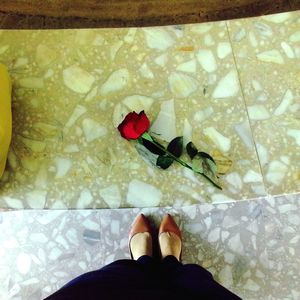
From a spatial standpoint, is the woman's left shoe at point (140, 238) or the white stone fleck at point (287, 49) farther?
the white stone fleck at point (287, 49)

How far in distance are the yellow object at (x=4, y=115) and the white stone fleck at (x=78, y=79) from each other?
0.61 feet

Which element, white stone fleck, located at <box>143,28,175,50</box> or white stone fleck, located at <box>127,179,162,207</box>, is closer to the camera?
white stone fleck, located at <box>127,179,162,207</box>

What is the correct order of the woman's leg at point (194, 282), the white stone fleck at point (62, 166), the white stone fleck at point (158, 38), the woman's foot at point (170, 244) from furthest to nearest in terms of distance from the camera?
1. the white stone fleck at point (158, 38)
2. the white stone fleck at point (62, 166)
3. the woman's foot at point (170, 244)
4. the woman's leg at point (194, 282)

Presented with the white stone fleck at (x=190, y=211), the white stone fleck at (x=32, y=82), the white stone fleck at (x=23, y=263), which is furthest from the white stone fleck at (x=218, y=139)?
the white stone fleck at (x=23, y=263)

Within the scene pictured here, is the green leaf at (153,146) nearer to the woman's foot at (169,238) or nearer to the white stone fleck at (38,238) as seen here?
the woman's foot at (169,238)

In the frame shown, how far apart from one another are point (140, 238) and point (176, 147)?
11.6 inches

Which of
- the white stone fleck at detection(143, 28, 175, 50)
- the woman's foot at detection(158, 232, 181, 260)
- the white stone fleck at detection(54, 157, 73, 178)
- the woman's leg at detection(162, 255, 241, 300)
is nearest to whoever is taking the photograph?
the woman's leg at detection(162, 255, 241, 300)

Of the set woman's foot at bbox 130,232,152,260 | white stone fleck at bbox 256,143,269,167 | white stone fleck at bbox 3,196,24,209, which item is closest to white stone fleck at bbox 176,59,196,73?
white stone fleck at bbox 256,143,269,167

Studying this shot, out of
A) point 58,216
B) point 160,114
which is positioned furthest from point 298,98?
point 58,216

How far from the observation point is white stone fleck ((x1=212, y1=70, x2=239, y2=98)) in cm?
135

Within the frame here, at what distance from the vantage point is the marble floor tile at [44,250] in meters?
1.23

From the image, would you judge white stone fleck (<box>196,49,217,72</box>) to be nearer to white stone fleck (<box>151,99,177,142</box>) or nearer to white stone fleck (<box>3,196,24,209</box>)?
white stone fleck (<box>151,99,177,142</box>)

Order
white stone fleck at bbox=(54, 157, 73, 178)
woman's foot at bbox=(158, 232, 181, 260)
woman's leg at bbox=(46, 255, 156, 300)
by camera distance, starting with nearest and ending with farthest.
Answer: woman's leg at bbox=(46, 255, 156, 300), woman's foot at bbox=(158, 232, 181, 260), white stone fleck at bbox=(54, 157, 73, 178)

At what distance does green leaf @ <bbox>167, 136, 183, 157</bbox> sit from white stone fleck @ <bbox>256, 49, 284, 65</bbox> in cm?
39
